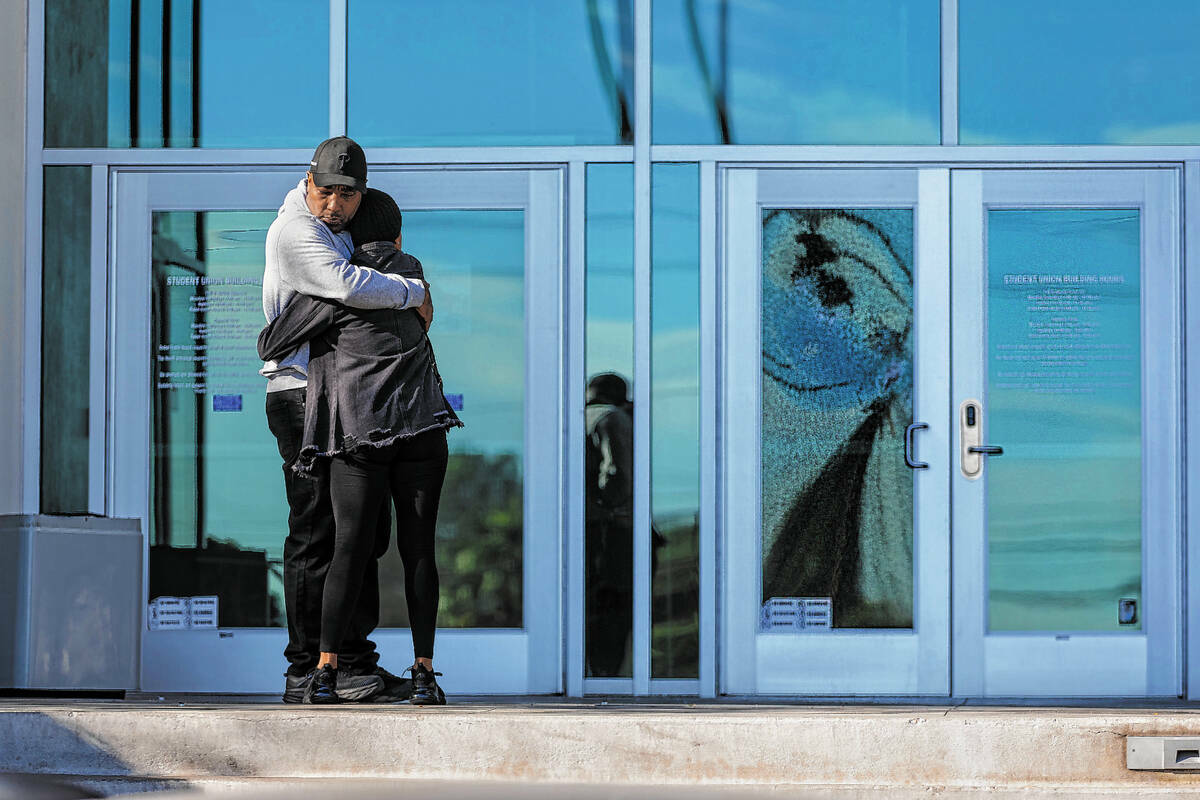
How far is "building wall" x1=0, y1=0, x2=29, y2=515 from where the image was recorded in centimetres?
671

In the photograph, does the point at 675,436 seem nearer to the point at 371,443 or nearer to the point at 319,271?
the point at 371,443

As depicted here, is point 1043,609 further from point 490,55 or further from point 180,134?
point 180,134

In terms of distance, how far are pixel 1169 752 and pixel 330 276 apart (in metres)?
2.71

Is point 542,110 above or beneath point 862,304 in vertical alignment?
above

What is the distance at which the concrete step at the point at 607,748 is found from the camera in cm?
420

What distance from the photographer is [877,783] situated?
4215 millimetres

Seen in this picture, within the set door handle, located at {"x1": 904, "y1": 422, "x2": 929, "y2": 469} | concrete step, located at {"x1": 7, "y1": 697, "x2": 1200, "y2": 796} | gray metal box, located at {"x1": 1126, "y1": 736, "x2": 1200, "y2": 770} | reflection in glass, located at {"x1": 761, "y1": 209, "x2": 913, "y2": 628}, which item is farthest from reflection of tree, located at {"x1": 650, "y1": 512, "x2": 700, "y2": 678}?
gray metal box, located at {"x1": 1126, "y1": 736, "x2": 1200, "y2": 770}

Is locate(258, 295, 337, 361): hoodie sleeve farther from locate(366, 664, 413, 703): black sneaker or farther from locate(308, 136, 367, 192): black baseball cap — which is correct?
locate(366, 664, 413, 703): black sneaker

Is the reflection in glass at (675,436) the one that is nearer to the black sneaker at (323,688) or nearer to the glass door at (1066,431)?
the glass door at (1066,431)

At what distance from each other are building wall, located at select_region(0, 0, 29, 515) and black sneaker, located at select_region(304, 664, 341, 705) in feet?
8.20

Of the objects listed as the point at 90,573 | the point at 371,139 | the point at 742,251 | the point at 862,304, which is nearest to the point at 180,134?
the point at 371,139

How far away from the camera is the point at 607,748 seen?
168 inches

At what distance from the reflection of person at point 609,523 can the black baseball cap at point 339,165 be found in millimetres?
2058

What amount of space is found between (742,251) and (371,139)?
165 centimetres
